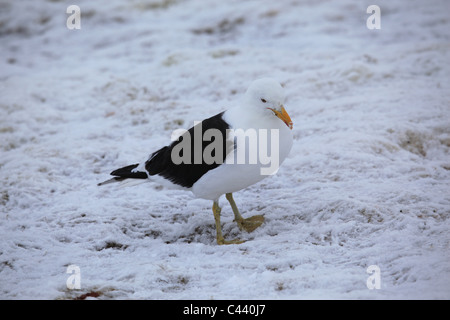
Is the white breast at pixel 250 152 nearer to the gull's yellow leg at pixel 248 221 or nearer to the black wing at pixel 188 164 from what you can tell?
the black wing at pixel 188 164

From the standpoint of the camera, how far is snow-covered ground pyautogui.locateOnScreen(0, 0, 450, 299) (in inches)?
154

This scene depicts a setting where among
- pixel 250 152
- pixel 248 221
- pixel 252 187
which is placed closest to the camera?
pixel 250 152

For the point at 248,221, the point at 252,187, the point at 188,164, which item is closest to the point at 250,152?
the point at 188,164

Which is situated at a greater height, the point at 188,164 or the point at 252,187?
the point at 188,164

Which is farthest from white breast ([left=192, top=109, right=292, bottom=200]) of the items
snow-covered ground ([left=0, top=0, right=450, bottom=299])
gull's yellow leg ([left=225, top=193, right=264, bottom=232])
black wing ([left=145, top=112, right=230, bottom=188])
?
snow-covered ground ([left=0, top=0, right=450, bottom=299])

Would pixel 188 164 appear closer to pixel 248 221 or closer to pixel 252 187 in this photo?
pixel 248 221

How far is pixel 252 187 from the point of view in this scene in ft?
19.0

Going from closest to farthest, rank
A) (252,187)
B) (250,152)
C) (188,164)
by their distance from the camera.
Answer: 1. (250,152)
2. (188,164)
3. (252,187)

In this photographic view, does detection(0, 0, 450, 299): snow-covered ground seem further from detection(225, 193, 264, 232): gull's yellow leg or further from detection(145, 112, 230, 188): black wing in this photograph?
detection(145, 112, 230, 188): black wing

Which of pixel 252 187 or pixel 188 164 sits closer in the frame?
pixel 188 164

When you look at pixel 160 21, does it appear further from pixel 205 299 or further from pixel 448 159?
pixel 205 299

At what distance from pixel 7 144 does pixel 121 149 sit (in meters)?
1.66

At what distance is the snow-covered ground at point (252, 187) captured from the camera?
392 centimetres

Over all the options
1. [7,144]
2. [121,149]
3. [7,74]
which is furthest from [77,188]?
[7,74]
